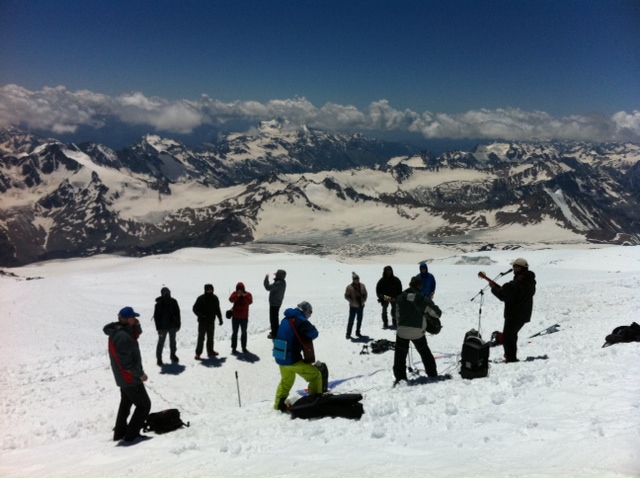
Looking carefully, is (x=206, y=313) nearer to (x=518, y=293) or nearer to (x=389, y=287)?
(x=389, y=287)

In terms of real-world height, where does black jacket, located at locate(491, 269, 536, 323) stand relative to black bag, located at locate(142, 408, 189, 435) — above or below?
above

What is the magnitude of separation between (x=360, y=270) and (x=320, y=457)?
3947 cm

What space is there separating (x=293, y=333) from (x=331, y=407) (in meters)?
1.65

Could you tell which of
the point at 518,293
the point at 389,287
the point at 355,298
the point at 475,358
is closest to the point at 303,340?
the point at 475,358

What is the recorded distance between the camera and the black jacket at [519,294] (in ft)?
36.4

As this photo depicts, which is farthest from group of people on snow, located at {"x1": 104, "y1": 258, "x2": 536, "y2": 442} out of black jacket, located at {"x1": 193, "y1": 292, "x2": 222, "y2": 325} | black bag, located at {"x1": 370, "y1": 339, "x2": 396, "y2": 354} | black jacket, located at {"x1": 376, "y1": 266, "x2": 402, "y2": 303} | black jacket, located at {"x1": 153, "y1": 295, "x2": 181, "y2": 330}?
black jacket, located at {"x1": 376, "y1": 266, "x2": 402, "y2": 303}

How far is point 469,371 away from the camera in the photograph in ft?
34.2

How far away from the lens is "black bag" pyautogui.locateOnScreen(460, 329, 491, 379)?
33.8 ft

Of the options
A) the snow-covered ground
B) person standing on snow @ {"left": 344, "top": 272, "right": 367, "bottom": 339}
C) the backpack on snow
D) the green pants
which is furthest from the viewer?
person standing on snow @ {"left": 344, "top": 272, "right": 367, "bottom": 339}

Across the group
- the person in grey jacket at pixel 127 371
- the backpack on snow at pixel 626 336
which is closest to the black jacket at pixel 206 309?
the person in grey jacket at pixel 127 371

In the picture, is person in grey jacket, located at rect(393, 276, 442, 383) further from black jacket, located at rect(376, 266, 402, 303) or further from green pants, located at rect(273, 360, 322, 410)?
black jacket, located at rect(376, 266, 402, 303)

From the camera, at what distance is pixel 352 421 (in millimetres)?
8711

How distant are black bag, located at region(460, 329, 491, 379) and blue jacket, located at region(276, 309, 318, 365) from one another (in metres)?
3.61

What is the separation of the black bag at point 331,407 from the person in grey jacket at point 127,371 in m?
3.26
